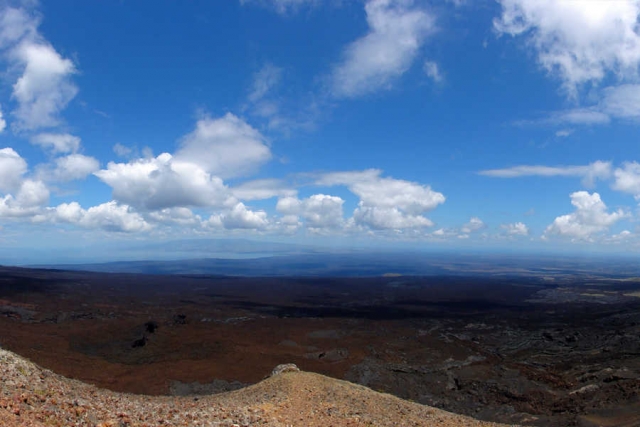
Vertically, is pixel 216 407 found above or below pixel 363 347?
above

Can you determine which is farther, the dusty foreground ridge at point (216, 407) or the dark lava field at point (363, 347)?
the dark lava field at point (363, 347)

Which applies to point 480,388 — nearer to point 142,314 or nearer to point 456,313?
point 456,313

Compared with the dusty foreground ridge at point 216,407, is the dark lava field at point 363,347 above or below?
below

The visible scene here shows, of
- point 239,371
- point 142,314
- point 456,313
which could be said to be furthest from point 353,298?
point 239,371

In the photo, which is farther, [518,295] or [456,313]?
[518,295]
